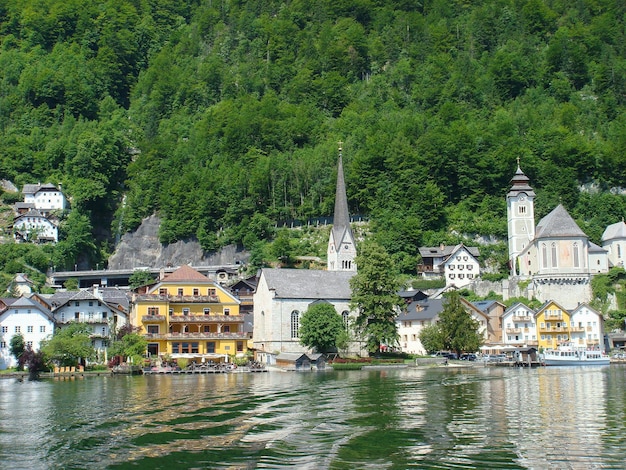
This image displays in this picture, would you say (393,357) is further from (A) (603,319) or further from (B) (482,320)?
(A) (603,319)

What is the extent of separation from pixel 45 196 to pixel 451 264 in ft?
178

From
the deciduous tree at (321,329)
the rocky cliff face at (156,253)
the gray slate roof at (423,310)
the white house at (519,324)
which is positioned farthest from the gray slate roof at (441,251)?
the deciduous tree at (321,329)

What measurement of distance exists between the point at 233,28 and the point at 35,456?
15994cm

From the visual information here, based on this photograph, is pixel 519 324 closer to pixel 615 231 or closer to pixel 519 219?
pixel 519 219

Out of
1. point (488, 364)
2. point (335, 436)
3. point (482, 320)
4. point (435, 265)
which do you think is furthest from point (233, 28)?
point (335, 436)

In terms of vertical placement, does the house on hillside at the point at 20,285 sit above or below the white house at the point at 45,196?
below

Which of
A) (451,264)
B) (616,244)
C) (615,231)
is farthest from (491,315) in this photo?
(615,231)

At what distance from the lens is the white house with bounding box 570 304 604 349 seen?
7812 cm

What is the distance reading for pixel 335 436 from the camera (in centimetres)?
2738

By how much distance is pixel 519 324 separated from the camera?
80.4 meters

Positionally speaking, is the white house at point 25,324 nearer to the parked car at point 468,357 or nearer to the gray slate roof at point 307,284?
the gray slate roof at point 307,284

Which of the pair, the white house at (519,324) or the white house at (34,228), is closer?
the white house at (519,324)

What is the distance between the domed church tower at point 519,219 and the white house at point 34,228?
55053 mm

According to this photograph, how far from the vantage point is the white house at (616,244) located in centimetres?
9094
